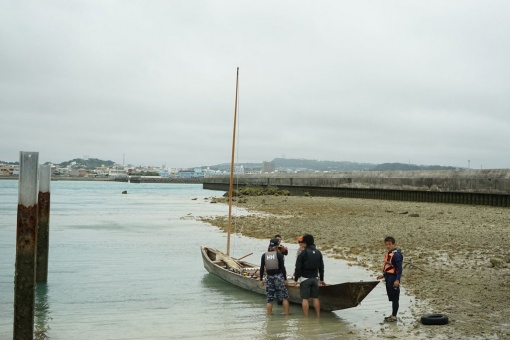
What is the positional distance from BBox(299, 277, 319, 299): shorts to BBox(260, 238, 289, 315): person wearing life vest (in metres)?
0.63

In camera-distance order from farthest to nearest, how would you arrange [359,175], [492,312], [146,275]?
[359,175] < [146,275] < [492,312]

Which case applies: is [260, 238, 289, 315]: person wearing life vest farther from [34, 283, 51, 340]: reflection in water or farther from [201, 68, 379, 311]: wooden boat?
[34, 283, 51, 340]: reflection in water

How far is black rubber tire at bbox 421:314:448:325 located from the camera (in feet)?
33.0

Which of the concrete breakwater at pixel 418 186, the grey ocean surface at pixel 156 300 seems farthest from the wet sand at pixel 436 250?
the concrete breakwater at pixel 418 186

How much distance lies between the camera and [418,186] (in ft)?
152

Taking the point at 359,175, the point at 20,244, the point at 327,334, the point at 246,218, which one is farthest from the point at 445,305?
the point at 359,175

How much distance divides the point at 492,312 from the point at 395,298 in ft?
6.83

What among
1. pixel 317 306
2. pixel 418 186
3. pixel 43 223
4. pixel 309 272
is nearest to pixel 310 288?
pixel 309 272

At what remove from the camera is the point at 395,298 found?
10.5 m

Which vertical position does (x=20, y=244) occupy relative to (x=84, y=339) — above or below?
above

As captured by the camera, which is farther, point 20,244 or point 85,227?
point 85,227

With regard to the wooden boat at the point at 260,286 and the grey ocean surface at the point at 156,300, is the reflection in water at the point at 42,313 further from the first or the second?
the wooden boat at the point at 260,286

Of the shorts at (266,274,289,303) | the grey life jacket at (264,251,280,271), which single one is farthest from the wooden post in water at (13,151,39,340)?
the shorts at (266,274,289,303)

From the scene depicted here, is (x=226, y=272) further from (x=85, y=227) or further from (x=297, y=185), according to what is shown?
(x=297, y=185)
